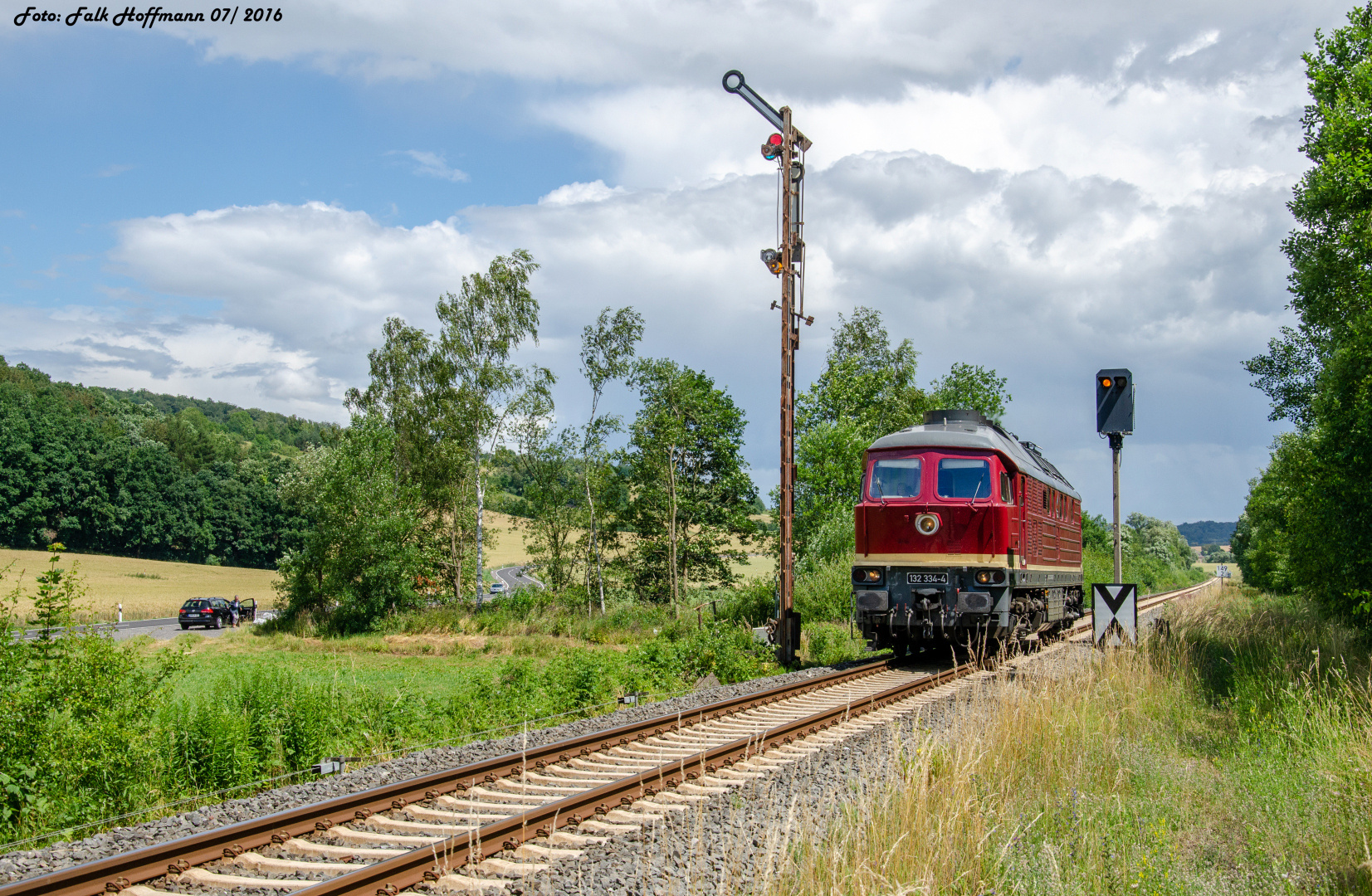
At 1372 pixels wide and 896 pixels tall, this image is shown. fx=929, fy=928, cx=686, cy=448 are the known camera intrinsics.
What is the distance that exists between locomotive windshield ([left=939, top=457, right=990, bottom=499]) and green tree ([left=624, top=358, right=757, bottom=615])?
2760 cm

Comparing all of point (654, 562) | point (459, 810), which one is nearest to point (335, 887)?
point (459, 810)

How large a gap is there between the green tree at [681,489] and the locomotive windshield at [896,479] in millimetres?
26889

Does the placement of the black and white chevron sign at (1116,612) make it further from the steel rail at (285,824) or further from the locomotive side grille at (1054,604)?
the locomotive side grille at (1054,604)

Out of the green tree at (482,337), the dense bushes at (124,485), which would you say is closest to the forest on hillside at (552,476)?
the green tree at (482,337)

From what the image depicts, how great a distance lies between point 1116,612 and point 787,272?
8.27 metres

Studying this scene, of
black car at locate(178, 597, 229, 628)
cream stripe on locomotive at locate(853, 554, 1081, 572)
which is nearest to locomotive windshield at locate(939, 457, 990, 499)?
cream stripe on locomotive at locate(853, 554, 1081, 572)

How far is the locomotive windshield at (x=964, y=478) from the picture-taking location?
1453 centimetres

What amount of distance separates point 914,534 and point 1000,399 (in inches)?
1526

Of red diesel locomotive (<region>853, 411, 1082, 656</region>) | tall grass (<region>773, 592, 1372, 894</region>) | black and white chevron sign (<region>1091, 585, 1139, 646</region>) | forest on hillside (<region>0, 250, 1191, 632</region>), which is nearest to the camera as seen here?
tall grass (<region>773, 592, 1372, 894</region>)

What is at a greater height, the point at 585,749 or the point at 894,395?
the point at 894,395

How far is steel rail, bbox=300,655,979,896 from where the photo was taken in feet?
15.7

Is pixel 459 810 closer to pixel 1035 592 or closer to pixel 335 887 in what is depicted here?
pixel 335 887

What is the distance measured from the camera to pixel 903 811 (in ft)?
15.8

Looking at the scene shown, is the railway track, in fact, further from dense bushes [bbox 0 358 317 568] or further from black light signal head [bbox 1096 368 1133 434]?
dense bushes [bbox 0 358 317 568]
